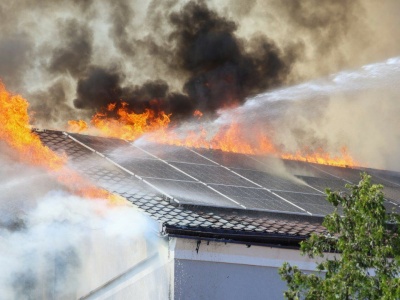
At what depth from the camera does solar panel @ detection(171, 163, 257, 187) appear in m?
15.2

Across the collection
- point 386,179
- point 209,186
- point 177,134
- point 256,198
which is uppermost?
point 177,134

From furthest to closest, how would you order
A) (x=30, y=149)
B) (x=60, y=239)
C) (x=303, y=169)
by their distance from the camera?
(x=303, y=169) → (x=30, y=149) → (x=60, y=239)

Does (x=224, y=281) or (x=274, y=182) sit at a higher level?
(x=274, y=182)

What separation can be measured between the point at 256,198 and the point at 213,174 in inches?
51.9

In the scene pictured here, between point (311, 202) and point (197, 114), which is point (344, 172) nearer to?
point (311, 202)

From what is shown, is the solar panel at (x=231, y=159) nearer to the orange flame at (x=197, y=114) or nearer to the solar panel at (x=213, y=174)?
the solar panel at (x=213, y=174)

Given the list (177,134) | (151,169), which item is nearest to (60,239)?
(151,169)

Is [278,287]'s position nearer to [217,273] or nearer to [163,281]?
[217,273]

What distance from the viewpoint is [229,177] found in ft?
51.1

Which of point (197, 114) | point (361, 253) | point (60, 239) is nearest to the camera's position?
point (361, 253)

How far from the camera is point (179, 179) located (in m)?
14.7

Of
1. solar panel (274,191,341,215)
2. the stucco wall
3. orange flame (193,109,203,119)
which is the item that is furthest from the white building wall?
orange flame (193,109,203,119)

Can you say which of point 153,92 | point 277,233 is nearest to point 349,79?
point 153,92

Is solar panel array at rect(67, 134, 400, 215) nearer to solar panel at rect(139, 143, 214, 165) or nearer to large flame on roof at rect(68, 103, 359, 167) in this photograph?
solar panel at rect(139, 143, 214, 165)
